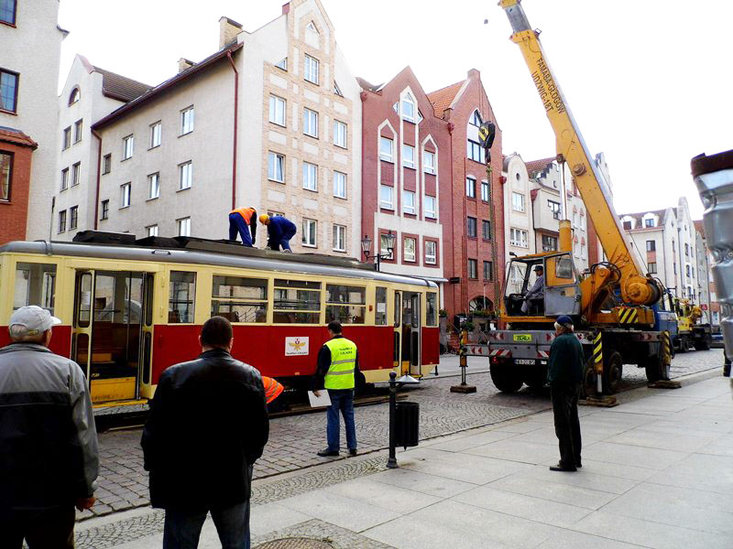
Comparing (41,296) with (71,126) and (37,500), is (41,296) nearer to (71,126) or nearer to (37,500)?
(37,500)

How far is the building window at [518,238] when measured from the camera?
1617 inches

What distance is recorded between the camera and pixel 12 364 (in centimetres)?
296

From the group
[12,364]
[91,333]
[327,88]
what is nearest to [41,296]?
[91,333]

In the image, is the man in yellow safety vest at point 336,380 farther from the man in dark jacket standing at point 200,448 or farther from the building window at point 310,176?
the building window at point 310,176

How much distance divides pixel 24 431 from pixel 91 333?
6633mm

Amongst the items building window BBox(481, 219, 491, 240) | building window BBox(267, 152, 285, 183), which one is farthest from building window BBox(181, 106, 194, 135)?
building window BBox(481, 219, 491, 240)

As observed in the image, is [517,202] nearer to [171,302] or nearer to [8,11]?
[8,11]

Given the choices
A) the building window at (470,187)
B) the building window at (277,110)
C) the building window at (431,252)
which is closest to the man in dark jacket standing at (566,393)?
the building window at (277,110)

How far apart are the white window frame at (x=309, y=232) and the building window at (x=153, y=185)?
8.28m

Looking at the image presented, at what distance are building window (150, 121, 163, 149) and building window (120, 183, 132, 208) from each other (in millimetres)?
3034

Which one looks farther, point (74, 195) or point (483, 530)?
point (74, 195)

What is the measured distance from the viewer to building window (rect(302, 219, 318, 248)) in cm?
2669

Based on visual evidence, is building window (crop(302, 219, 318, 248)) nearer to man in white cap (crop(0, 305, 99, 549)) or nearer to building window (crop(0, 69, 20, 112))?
building window (crop(0, 69, 20, 112))

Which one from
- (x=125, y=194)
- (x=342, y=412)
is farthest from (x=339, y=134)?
(x=342, y=412)
